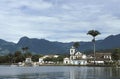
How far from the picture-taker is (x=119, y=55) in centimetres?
19200
